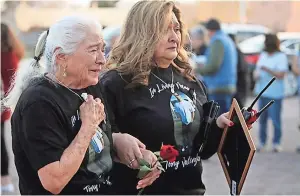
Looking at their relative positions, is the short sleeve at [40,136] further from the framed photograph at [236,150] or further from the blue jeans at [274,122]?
the blue jeans at [274,122]

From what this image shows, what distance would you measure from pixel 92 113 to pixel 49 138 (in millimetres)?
204

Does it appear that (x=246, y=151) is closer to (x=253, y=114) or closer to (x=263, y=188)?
(x=253, y=114)

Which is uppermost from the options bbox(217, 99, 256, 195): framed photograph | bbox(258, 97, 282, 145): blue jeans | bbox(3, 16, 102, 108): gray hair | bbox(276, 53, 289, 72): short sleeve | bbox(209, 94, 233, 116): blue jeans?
bbox(3, 16, 102, 108): gray hair

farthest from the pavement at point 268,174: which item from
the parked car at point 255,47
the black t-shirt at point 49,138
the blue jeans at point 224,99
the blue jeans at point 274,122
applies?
the parked car at point 255,47

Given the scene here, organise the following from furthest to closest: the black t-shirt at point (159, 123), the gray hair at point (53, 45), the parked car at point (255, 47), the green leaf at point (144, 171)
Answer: the parked car at point (255, 47)
the black t-shirt at point (159, 123)
the green leaf at point (144, 171)
the gray hair at point (53, 45)

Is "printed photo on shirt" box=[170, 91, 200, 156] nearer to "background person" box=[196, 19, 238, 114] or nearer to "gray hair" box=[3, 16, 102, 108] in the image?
"gray hair" box=[3, 16, 102, 108]

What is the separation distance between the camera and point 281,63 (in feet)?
28.3

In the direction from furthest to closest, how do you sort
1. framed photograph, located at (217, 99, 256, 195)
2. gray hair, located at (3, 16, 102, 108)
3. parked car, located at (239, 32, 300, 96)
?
parked car, located at (239, 32, 300, 96) → framed photograph, located at (217, 99, 256, 195) → gray hair, located at (3, 16, 102, 108)

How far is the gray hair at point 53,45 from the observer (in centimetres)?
243

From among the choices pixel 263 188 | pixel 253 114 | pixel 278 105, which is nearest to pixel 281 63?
Result: pixel 278 105

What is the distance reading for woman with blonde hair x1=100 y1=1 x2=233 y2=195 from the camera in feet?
9.63

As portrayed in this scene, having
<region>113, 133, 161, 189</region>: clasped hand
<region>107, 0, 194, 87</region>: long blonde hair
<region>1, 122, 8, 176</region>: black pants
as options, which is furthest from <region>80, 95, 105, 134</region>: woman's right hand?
<region>1, 122, 8, 176</region>: black pants

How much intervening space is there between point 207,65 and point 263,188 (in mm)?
2383

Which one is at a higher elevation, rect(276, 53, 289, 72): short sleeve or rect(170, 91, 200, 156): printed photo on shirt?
rect(170, 91, 200, 156): printed photo on shirt
